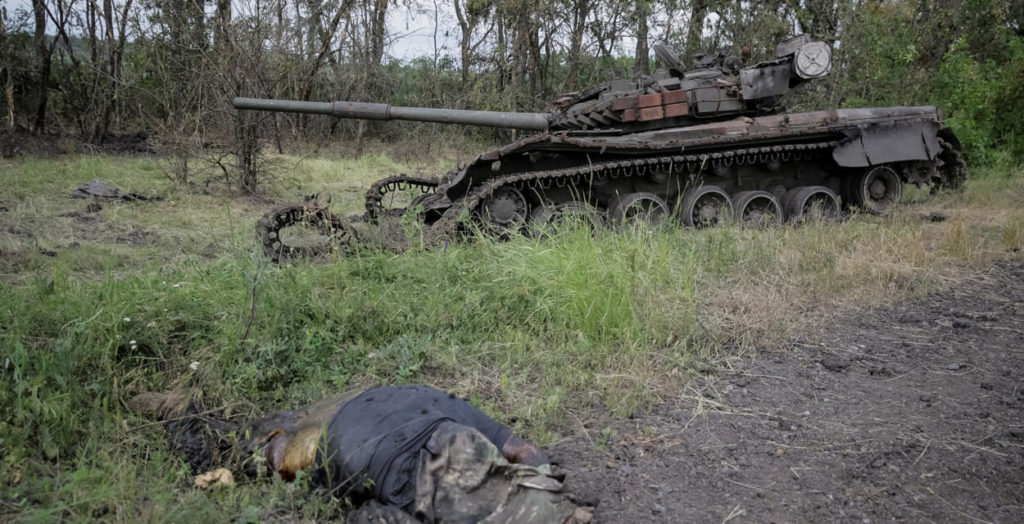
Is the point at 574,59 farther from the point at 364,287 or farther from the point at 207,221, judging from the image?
the point at 364,287

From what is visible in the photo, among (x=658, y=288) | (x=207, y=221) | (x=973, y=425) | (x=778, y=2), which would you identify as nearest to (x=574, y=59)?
(x=778, y=2)

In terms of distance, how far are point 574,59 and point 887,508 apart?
1647 centimetres

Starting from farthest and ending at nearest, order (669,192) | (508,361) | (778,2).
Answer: (778,2)
(669,192)
(508,361)

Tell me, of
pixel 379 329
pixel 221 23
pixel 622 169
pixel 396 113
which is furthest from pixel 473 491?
pixel 221 23

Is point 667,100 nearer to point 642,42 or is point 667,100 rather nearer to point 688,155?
point 688,155

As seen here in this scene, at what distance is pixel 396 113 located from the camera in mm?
8805

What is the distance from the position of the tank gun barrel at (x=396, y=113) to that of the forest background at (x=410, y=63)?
6.48 ft

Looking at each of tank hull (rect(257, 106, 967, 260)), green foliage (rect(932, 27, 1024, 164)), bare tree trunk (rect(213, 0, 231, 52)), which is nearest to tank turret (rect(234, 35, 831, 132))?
tank hull (rect(257, 106, 967, 260))

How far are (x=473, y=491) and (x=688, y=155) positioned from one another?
234 inches

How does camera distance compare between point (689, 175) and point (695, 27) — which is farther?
point (695, 27)

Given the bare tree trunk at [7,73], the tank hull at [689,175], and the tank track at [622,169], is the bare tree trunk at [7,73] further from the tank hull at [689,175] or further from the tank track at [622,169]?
the tank track at [622,169]

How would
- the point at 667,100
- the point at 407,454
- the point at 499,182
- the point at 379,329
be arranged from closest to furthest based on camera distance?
the point at 407,454 → the point at 379,329 → the point at 499,182 → the point at 667,100

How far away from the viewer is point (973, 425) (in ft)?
11.4

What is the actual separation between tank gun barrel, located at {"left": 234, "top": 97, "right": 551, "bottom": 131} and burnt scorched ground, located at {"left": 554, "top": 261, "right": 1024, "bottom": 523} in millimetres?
5076
